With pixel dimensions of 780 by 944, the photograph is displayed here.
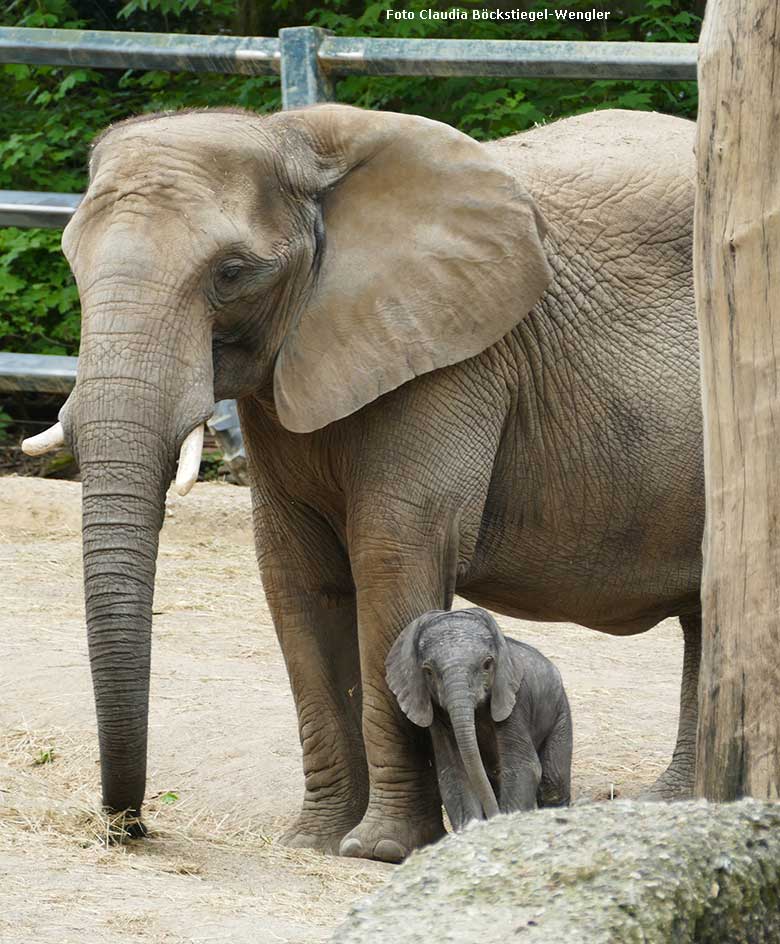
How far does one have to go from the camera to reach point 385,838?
6.26 m

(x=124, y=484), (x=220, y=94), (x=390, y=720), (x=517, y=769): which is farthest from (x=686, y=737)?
(x=220, y=94)

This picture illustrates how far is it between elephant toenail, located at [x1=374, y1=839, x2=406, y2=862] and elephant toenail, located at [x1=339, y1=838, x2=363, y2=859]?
7 cm

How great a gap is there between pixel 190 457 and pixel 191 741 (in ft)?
7.41

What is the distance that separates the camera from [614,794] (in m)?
7.46

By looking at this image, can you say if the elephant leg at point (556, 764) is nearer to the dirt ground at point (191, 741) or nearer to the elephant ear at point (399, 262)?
the dirt ground at point (191, 741)

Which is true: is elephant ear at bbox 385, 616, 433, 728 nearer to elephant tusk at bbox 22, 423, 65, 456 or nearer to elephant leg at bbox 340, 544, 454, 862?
elephant leg at bbox 340, 544, 454, 862

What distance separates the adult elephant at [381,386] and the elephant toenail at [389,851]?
0.01 metres

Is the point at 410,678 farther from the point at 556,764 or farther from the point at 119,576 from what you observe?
the point at 119,576

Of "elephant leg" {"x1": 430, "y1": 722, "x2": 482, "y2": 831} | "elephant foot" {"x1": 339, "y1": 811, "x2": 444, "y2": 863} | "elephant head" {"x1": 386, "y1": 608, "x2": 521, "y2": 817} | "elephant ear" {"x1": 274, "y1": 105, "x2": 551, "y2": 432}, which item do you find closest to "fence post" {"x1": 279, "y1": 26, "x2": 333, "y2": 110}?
"elephant ear" {"x1": 274, "y1": 105, "x2": 551, "y2": 432}

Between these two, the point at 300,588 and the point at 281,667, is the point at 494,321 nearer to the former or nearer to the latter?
the point at 300,588

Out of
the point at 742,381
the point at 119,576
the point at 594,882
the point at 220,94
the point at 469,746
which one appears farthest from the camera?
the point at 220,94

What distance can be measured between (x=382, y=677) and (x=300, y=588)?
0.56 meters

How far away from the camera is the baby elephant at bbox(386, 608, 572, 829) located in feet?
19.5

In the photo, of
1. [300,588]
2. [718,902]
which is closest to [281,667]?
[300,588]
